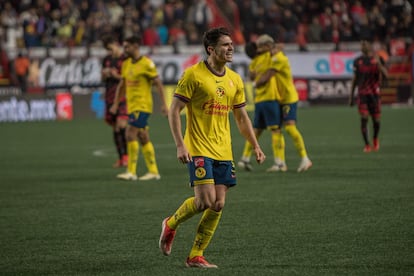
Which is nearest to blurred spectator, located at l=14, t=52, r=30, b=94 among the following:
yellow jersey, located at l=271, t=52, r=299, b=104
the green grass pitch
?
the green grass pitch

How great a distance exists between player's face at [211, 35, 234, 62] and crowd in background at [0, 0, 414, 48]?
25.1 metres

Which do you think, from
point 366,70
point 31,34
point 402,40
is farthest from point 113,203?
point 402,40

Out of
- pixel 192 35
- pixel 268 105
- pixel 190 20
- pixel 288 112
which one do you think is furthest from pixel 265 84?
pixel 190 20

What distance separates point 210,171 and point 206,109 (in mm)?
520

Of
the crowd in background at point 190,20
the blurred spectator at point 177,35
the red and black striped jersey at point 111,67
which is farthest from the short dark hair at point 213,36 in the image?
the blurred spectator at point 177,35

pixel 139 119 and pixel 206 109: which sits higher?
pixel 206 109

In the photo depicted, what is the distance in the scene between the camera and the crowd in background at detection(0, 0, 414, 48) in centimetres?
3331

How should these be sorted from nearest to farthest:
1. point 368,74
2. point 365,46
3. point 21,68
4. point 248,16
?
point 365,46 < point 368,74 < point 21,68 < point 248,16

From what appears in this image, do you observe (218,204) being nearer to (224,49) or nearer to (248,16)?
(224,49)

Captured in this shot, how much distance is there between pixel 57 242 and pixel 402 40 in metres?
28.3

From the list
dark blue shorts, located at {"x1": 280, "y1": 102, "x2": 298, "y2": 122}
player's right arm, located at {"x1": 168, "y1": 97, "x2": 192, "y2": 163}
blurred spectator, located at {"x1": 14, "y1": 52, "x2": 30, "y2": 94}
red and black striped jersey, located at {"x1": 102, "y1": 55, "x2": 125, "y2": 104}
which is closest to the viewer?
player's right arm, located at {"x1": 168, "y1": 97, "x2": 192, "y2": 163}

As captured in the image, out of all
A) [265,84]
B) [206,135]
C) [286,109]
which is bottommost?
[286,109]

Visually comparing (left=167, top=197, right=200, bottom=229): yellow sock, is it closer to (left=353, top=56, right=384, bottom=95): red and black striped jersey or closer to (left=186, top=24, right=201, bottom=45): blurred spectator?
(left=353, top=56, right=384, bottom=95): red and black striped jersey

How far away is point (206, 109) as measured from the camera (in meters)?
8.05
